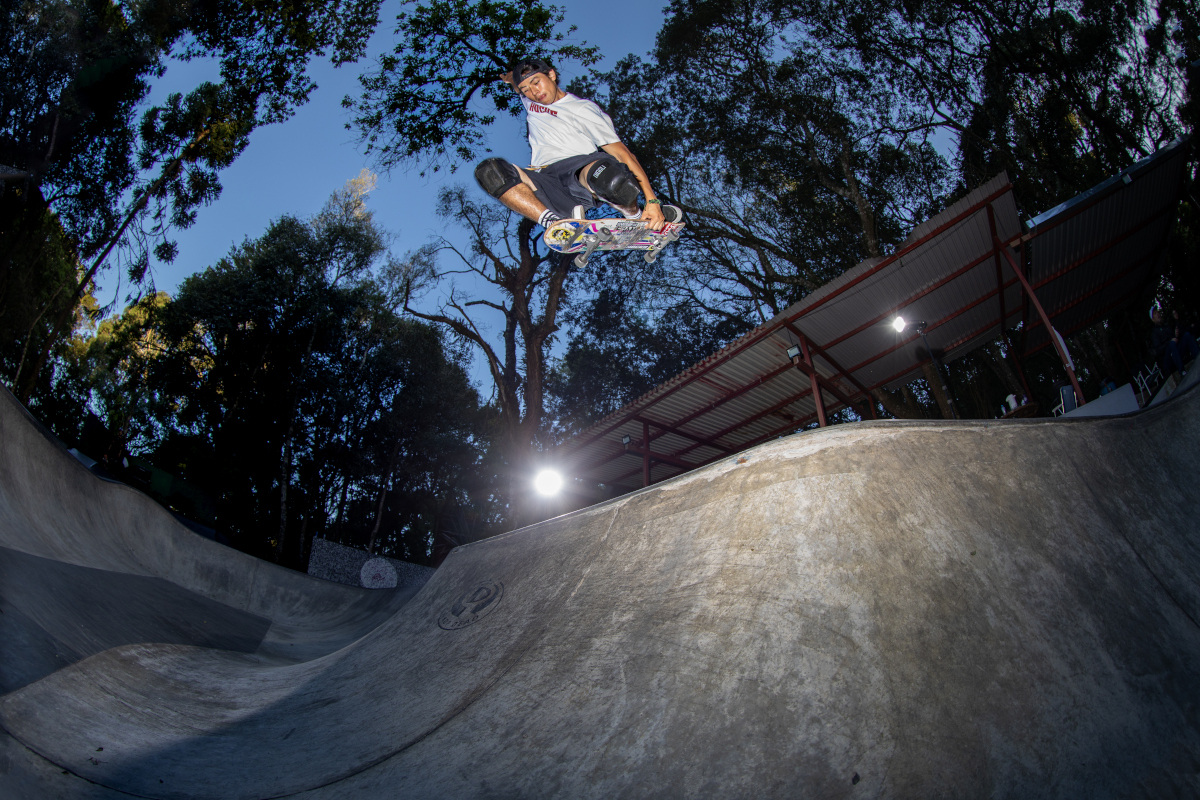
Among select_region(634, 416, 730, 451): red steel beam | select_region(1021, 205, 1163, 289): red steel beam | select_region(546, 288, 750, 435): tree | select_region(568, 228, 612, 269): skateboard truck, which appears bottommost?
select_region(568, 228, 612, 269): skateboard truck

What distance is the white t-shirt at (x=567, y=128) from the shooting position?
4.83 meters

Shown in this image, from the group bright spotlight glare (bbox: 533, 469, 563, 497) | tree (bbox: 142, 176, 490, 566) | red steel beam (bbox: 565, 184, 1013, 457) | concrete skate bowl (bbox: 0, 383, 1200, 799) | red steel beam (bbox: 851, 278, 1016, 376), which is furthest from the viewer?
tree (bbox: 142, 176, 490, 566)

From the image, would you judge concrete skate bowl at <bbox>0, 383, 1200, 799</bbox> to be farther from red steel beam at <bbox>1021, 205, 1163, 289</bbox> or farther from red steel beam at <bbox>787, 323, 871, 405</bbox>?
red steel beam at <bbox>1021, 205, 1163, 289</bbox>

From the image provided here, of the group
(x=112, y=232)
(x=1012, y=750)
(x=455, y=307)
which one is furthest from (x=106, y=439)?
(x=1012, y=750)

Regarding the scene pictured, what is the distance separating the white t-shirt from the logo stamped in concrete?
3779mm

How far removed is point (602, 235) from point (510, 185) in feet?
4.07

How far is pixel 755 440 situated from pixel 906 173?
11093 millimetres

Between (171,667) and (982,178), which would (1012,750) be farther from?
(982,178)

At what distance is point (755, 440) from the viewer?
15.3m

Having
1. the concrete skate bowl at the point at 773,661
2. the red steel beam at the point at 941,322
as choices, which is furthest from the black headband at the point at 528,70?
the red steel beam at the point at 941,322

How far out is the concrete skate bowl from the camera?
2.48 m

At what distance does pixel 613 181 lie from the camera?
493 cm

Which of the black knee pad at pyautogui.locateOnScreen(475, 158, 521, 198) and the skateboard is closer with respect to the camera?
the black knee pad at pyautogui.locateOnScreen(475, 158, 521, 198)

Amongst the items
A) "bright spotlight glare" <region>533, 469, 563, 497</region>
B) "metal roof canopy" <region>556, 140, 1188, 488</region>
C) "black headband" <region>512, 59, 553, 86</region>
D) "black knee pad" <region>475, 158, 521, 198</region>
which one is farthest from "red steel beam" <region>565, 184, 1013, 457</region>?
"black headband" <region>512, 59, 553, 86</region>
